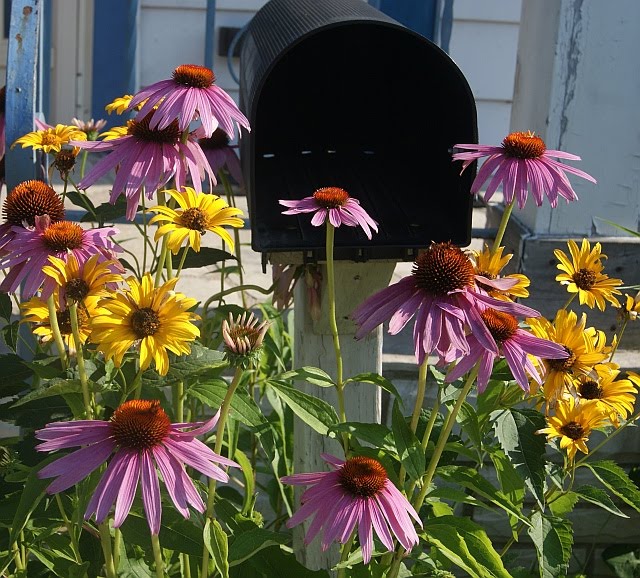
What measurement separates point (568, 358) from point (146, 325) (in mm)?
577

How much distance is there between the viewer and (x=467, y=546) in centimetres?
132

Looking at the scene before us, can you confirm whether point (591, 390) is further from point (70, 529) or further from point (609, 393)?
point (70, 529)

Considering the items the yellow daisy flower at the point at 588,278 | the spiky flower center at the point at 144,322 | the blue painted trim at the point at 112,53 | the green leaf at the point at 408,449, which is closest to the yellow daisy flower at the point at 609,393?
the yellow daisy flower at the point at 588,278

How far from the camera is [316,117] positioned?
1967mm

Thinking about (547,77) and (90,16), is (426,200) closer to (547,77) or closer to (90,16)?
(547,77)

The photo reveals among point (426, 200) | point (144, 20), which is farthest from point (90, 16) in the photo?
point (426, 200)

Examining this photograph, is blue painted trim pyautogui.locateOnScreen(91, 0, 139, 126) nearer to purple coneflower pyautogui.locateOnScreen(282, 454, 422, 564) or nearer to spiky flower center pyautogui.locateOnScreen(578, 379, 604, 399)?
spiky flower center pyautogui.locateOnScreen(578, 379, 604, 399)

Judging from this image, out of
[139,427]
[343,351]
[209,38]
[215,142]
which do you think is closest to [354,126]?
[215,142]

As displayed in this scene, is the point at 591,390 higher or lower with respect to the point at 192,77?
lower

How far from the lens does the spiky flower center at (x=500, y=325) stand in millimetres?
1182

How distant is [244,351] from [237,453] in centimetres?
57

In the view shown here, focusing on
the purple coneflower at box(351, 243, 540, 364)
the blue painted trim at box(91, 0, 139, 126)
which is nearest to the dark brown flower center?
the purple coneflower at box(351, 243, 540, 364)

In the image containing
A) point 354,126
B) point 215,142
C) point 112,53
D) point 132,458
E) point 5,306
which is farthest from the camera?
point 112,53

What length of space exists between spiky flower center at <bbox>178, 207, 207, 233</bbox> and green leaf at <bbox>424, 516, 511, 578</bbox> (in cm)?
48
